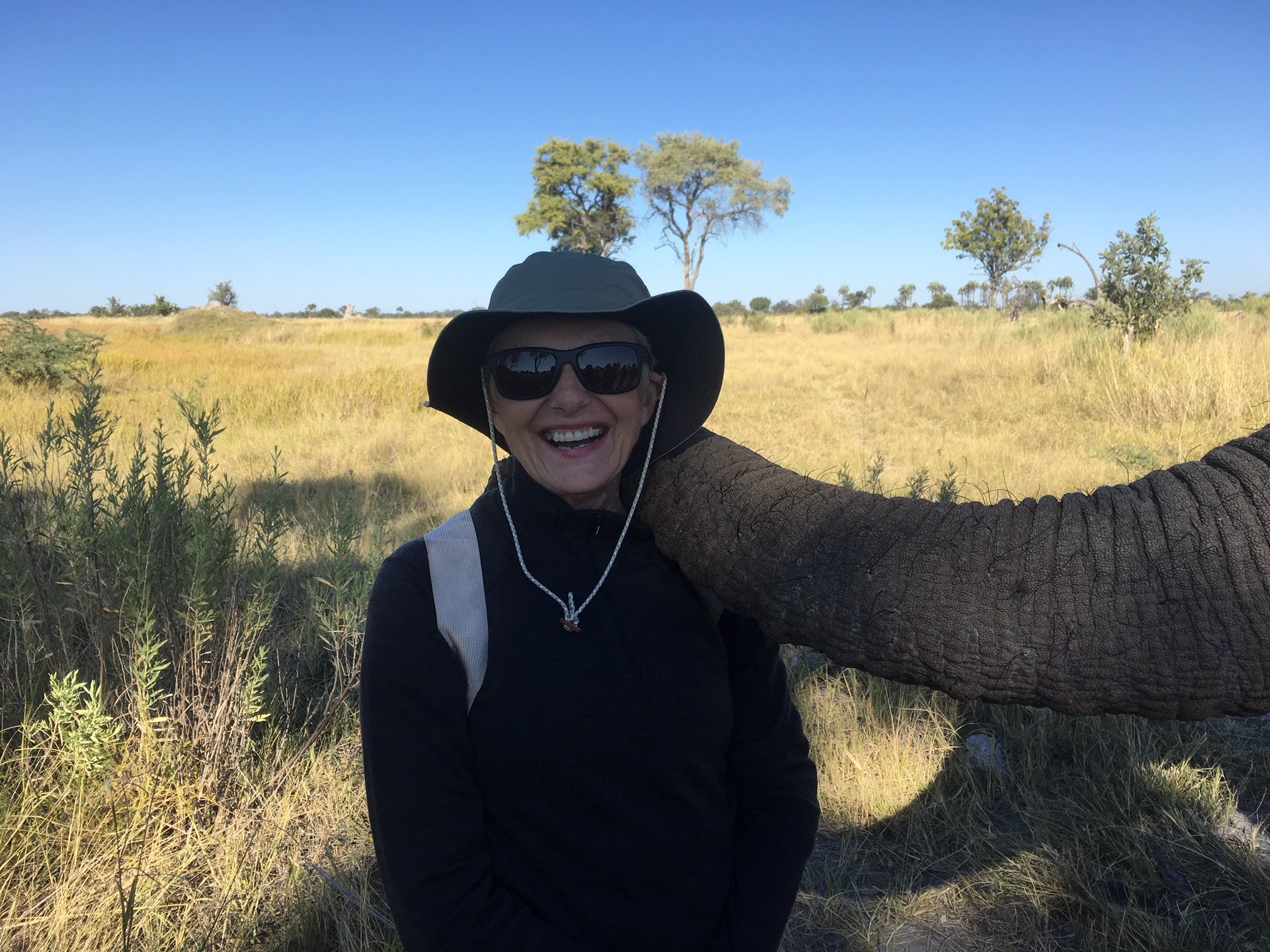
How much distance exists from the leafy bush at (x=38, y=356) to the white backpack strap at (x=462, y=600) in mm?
13246

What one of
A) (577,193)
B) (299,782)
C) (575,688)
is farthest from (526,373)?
(577,193)

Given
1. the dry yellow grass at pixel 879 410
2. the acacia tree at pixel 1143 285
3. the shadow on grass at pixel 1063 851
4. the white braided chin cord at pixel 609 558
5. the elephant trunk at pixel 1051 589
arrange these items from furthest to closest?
the acacia tree at pixel 1143 285 → the dry yellow grass at pixel 879 410 → the shadow on grass at pixel 1063 851 → the white braided chin cord at pixel 609 558 → the elephant trunk at pixel 1051 589

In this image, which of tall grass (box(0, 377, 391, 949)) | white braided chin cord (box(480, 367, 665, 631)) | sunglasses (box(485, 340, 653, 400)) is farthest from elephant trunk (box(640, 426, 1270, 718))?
tall grass (box(0, 377, 391, 949))

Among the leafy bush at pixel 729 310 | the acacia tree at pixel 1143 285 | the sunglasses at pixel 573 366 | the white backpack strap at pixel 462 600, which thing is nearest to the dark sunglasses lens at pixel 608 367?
the sunglasses at pixel 573 366

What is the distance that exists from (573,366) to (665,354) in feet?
0.75

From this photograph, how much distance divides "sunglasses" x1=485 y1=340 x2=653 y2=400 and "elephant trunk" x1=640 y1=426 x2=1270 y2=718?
353 mm

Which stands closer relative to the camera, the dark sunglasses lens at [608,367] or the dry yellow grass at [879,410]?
the dark sunglasses lens at [608,367]

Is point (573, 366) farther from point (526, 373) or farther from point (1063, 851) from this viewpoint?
point (1063, 851)

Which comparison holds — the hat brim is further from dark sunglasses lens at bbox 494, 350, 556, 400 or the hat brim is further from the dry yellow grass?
the dry yellow grass

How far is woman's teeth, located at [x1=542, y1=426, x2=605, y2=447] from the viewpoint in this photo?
1.42m

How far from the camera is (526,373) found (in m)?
1.38

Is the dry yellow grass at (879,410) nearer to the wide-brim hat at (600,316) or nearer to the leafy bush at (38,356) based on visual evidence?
the leafy bush at (38,356)

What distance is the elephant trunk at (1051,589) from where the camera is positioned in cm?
86

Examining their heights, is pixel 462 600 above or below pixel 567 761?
above
